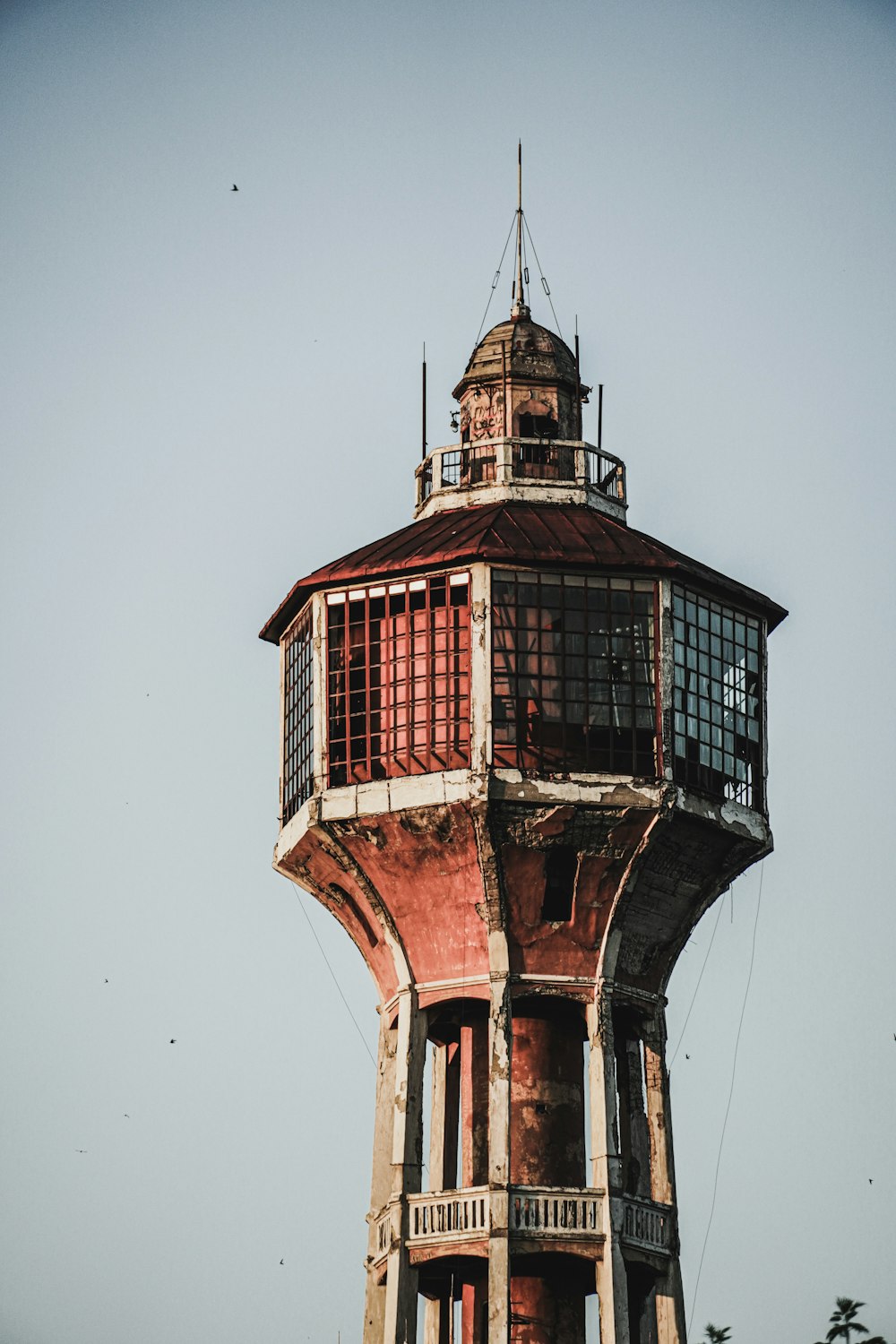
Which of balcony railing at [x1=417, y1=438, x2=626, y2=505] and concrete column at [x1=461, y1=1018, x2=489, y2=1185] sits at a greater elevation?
balcony railing at [x1=417, y1=438, x2=626, y2=505]

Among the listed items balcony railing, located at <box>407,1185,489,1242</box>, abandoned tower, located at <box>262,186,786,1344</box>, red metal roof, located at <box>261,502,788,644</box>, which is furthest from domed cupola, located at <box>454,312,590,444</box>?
balcony railing, located at <box>407,1185,489,1242</box>

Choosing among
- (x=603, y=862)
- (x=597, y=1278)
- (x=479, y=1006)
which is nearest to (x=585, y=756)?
(x=603, y=862)

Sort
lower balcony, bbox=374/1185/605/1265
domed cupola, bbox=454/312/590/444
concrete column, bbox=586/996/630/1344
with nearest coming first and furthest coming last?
concrete column, bbox=586/996/630/1344, lower balcony, bbox=374/1185/605/1265, domed cupola, bbox=454/312/590/444

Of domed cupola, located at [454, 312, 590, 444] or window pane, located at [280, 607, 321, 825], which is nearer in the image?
window pane, located at [280, 607, 321, 825]

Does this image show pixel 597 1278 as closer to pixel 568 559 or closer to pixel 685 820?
pixel 685 820

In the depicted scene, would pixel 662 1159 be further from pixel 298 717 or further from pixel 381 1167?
pixel 298 717

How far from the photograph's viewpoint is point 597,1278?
4219 cm

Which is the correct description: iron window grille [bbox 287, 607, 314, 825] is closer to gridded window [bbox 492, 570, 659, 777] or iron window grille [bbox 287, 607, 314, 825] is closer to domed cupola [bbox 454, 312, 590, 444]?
gridded window [bbox 492, 570, 659, 777]

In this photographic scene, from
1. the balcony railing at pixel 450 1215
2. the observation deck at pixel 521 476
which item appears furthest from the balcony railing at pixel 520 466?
the balcony railing at pixel 450 1215

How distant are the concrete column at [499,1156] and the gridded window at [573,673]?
121 inches

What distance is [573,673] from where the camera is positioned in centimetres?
4353

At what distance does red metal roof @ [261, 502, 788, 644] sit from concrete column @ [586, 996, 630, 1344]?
6720 millimetres

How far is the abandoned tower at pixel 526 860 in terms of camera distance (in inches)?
1681

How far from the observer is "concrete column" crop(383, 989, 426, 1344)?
42375mm
